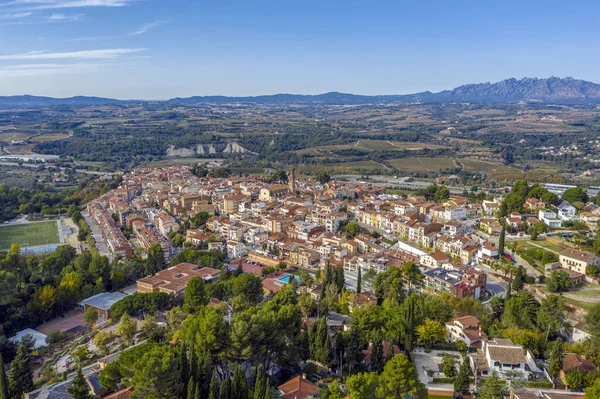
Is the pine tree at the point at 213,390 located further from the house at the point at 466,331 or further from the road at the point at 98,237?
the road at the point at 98,237

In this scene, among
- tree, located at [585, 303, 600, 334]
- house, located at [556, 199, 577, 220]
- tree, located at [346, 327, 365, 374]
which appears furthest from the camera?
house, located at [556, 199, 577, 220]

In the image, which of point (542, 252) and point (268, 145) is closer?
point (542, 252)

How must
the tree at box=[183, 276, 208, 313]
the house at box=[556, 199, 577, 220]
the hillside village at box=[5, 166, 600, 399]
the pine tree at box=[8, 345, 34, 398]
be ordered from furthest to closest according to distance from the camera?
the house at box=[556, 199, 577, 220] < the tree at box=[183, 276, 208, 313] < the hillside village at box=[5, 166, 600, 399] < the pine tree at box=[8, 345, 34, 398]

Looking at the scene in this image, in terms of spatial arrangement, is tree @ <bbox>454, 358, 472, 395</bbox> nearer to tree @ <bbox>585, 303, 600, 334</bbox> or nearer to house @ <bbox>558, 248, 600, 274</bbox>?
tree @ <bbox>585, 303, 600, 334</bbox>

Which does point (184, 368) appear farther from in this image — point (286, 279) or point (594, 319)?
point (594, 319)

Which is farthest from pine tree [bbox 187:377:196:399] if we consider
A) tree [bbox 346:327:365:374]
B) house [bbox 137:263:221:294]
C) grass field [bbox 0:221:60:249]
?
grass field [bbox 0:221:60:249]

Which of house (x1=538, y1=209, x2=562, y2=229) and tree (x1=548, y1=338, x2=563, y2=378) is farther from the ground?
house (x1=538, y1=209, x2=562, y2=229)

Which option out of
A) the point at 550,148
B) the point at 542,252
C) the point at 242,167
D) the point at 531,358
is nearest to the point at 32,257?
the point at 531,358

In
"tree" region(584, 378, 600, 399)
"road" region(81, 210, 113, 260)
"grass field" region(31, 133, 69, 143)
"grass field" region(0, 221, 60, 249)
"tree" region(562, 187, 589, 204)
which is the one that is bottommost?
"grass field" region(0, 221, 60, 249)

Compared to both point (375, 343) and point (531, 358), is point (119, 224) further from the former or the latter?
point (531, 358)
